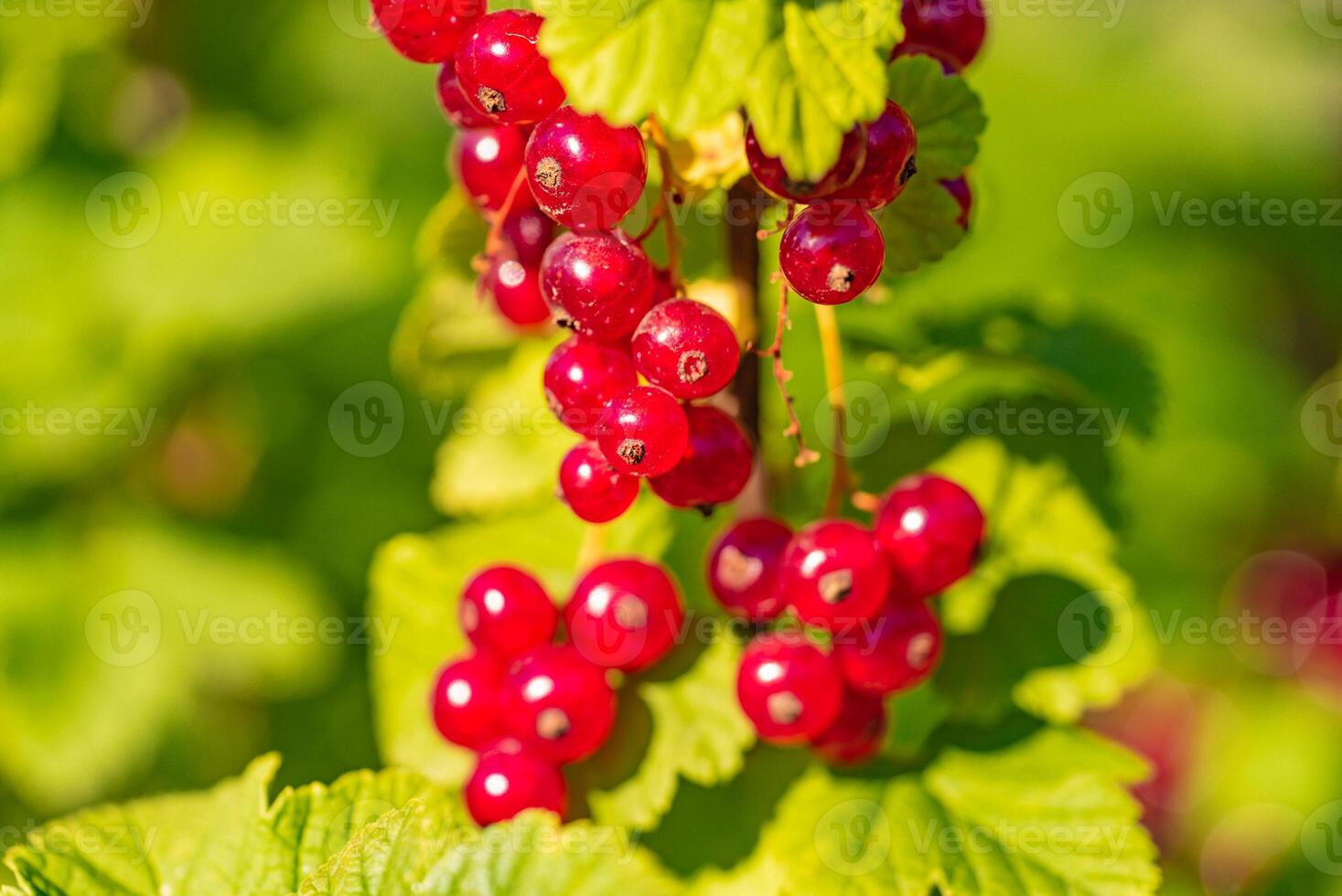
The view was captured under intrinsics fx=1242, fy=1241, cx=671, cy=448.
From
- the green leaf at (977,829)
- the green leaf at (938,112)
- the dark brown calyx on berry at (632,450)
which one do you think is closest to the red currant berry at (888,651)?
the green leaf at (977,829)

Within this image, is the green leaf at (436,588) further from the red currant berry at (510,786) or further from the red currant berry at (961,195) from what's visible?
the red currant berry at (961,195)

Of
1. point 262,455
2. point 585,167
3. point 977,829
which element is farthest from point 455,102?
point 262,455

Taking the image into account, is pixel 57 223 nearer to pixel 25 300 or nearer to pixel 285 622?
pixel 25 300

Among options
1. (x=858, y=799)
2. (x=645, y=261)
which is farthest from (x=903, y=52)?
(x=858, y=799)

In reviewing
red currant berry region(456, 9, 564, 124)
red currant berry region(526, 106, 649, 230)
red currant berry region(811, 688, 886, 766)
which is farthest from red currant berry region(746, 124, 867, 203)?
red currant berry region(811, 688, 886, 766)

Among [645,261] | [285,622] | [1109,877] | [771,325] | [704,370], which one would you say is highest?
[645,261]

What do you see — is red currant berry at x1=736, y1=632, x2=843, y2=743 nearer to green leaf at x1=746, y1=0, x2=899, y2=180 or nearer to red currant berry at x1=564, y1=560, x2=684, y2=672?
red currant berry at x1=564, y1=560, x2=684, y2=672
